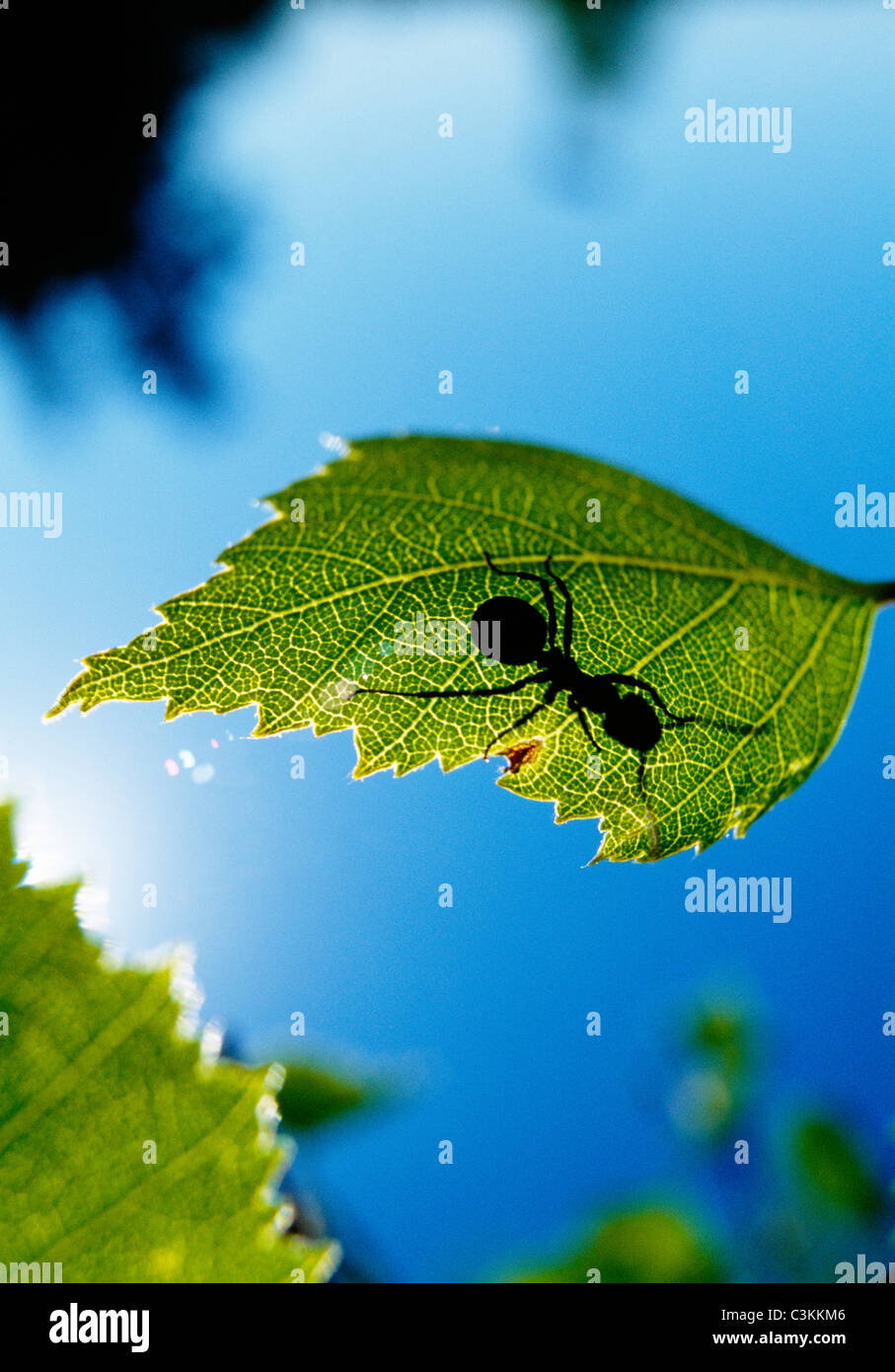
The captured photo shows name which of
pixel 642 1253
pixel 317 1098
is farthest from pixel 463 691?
pixel 642 1253

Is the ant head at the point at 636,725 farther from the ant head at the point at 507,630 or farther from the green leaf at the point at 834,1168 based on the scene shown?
the green leaf at the point at 834,1168

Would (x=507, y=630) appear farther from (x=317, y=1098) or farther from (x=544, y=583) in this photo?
(x=317, y=1098)

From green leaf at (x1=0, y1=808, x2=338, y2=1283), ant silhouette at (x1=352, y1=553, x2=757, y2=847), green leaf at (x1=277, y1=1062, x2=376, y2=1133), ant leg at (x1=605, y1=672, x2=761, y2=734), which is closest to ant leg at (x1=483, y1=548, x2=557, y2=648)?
ant silhouette at (x1=352, y1=553, x2=757, y2=847)

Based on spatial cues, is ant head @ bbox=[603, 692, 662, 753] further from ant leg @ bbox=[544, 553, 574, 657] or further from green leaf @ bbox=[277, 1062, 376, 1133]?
green leaf @ bbox=[277, 1062, 376, 1133]

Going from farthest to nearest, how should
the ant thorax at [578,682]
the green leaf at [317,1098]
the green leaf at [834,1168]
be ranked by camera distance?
1. the green leaf at [834,1168]
2. the green leaf at [317,1098]
3. the ant thorax at [578,682]


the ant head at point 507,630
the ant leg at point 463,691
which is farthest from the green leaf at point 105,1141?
the ant head at point 507,630

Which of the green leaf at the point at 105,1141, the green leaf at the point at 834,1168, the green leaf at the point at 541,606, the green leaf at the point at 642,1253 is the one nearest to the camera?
the green leaf at the point at 105,1141
